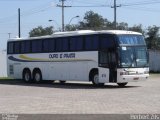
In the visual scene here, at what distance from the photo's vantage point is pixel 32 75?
37.7 meters

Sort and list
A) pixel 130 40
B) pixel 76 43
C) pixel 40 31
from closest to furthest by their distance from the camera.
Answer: pixel 130 40 < pixel 76 43 < pixel 40 31

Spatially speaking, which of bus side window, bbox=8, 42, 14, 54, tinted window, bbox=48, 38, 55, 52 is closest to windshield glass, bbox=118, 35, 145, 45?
tinted window, bbox=48, 38, 55, 52

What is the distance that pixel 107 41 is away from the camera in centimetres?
3036

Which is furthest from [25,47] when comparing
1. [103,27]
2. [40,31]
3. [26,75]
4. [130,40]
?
[40,31]

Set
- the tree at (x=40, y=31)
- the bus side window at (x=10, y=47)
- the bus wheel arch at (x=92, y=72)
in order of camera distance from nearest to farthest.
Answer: the bus wheel arch at (x=92, y=72)
the bus side window at (x=10, y=47)
the tree at (x=40, y=31)

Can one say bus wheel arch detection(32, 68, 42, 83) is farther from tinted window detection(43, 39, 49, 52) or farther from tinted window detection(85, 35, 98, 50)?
tinted window detection(85, 35, 98, 50)

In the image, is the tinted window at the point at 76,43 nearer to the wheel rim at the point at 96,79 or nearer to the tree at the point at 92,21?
the wheel rim at the point at 96,79

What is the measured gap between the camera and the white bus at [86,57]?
2989cm

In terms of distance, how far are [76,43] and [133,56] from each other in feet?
14.6

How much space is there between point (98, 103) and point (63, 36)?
1511 centimetres

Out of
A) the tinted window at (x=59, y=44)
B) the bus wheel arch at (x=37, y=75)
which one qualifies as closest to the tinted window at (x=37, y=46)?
the bus wheel arch at (x=37, y=75)

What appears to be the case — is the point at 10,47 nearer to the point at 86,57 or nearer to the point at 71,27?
the point at 86,57

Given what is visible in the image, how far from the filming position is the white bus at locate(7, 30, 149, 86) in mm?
29891

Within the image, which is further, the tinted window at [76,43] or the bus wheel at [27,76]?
the bus wheel at [27,76]
